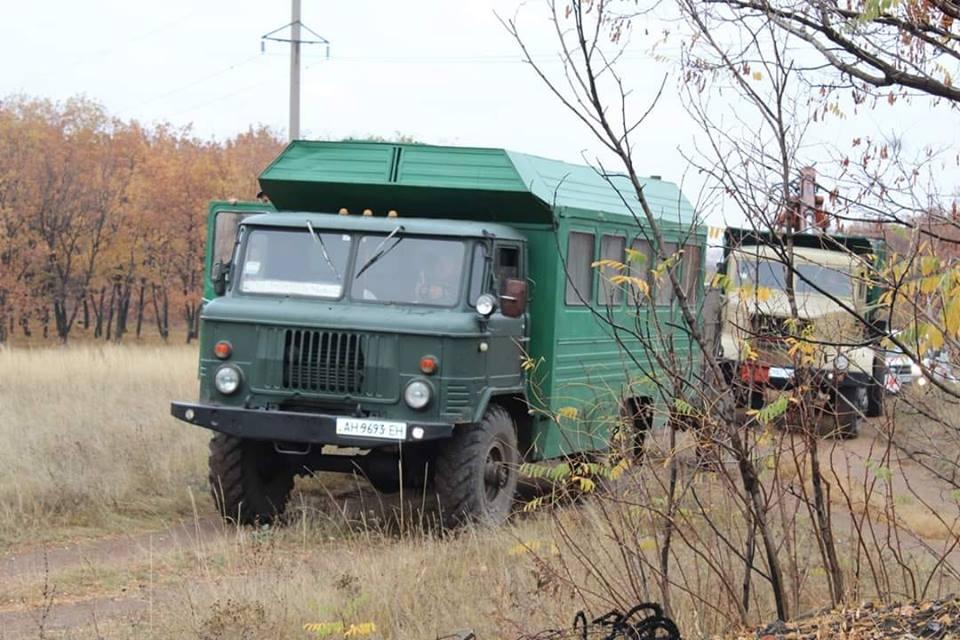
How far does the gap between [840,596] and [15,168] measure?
40440 millimetres

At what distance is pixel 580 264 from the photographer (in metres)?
10.5

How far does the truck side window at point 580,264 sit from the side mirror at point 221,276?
2510 millimetres

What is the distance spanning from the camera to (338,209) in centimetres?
1035

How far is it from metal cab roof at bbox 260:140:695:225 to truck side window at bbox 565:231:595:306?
0.73ft

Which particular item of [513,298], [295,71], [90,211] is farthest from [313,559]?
[90,211]

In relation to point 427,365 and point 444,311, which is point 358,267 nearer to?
point 444,311

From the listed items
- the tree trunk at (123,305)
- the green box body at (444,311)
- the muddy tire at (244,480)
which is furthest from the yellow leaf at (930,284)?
the tree trunk at (123,305)

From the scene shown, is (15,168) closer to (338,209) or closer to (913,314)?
(338,209)

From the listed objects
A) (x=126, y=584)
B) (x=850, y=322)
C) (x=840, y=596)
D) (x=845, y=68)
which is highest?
(x=845, y=68)

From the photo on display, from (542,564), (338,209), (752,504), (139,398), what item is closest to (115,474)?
(338,209)

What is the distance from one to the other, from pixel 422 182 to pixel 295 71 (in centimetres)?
1685

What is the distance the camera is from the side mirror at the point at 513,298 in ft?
30.0

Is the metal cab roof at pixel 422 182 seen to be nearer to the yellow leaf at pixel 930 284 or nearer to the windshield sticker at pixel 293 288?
the windshield sticker at pixel 293 288

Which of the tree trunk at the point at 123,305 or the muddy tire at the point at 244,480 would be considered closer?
the muddy tire at the point at 244,480
